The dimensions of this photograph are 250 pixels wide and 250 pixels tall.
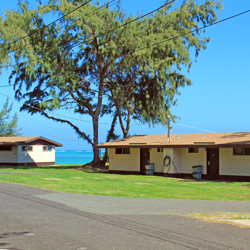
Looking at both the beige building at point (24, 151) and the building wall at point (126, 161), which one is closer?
the building wall at point (126, 161)

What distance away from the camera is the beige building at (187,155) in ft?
79.3

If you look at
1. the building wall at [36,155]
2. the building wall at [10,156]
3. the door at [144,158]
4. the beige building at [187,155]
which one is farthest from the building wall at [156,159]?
the building wall at [10,156]

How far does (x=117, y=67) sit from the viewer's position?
34.6 metres

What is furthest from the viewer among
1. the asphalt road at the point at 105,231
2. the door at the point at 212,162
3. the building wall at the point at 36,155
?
the building wall at the point at 36,155

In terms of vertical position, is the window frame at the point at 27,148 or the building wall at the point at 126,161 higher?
the window frame at the point at 27,148

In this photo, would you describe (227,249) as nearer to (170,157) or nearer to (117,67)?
(170,157)

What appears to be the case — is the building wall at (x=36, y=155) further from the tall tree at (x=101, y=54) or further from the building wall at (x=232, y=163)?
the building wall at (x=232, y=163)

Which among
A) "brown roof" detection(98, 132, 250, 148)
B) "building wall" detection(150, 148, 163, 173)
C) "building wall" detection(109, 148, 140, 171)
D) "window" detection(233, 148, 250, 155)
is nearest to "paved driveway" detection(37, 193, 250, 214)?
"brown roof" detection(98, 132, 250, 148)

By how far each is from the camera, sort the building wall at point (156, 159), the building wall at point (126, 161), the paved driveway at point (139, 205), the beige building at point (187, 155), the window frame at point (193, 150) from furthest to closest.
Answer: the building wall at point (126, 161) → the building wall at point (156, 159) → the window frame at point (193, 150) → the beige building at point (187, 155) → the paved driveway at point (139, 205)

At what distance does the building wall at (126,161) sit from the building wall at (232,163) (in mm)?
7853

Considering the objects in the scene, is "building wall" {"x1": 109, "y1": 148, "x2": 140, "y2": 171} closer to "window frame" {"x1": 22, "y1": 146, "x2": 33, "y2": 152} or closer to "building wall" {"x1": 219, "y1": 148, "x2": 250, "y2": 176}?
"building wall" {"x1": 219, "y1": 148, "x2": 250, "y2": 176}

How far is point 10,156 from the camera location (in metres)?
41.7

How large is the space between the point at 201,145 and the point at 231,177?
10.6ft

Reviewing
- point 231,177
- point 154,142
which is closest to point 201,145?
point 231,177
